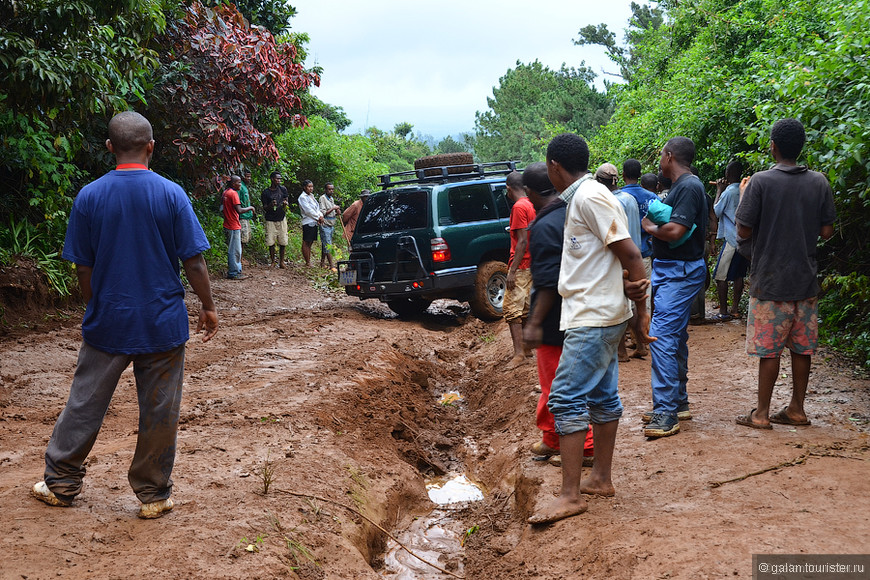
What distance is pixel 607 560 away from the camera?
3.64m

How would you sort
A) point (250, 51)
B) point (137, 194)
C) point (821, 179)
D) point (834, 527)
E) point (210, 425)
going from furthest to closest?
point (250, 51)
point (210, 425)
point (821, 179)
point (137, 194)
point (834, 527)

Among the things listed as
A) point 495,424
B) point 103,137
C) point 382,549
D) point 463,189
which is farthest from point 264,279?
point 382,549

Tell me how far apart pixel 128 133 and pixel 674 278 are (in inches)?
148

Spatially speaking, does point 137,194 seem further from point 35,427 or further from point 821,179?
point 821,179

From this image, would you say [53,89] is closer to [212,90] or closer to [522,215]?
[522,215]

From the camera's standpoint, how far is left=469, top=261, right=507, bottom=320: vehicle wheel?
36.8 feet

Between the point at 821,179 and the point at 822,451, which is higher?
the point at 821,179

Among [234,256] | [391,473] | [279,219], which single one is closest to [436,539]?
[391,473]

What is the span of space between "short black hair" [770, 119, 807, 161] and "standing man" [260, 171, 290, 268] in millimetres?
12809

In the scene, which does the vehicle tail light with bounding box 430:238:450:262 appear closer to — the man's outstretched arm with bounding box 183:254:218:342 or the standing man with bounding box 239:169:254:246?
the standing man with bounding box 239:169:254:246

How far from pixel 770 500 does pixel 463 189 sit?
7.90 meters

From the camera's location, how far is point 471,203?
1130cm

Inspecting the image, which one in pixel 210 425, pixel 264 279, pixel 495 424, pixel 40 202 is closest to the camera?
pixel 210 425

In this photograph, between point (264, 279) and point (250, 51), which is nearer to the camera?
point (250, 51)
